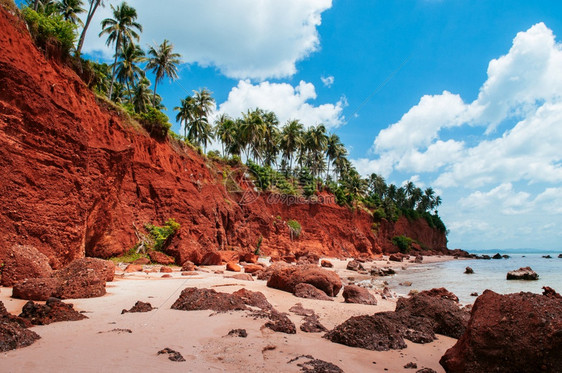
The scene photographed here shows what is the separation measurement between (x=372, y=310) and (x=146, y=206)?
603 inches

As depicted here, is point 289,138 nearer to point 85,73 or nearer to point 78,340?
point 85,73

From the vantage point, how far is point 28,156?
9.19 meters

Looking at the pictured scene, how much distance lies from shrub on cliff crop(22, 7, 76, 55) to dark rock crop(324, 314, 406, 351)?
15715 mm

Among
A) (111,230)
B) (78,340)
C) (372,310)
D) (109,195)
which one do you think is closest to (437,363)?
(372,310)

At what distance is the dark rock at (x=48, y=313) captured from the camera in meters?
4.85

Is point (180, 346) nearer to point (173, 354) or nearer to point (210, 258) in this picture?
point (173, 354)

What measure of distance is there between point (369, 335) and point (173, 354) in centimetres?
296

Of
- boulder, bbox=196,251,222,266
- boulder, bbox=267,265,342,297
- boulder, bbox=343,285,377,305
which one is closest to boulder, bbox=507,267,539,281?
boulder, bbox=343,285,377,305

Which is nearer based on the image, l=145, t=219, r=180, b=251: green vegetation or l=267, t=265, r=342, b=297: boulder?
l=267, t=265, r=342, b=297: boulder

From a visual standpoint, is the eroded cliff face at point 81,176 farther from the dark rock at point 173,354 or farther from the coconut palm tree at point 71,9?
the coconut palm tree at point 71,9

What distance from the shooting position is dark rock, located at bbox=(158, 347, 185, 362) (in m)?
3.81

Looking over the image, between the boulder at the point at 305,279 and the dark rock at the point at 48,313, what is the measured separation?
623 centimetres

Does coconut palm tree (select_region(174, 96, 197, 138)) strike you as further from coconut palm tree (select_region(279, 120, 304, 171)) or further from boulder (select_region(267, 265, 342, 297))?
boulder (select_region(267, 265, 342, 297))

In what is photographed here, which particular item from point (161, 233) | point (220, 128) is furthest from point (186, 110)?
point (161, 233)
